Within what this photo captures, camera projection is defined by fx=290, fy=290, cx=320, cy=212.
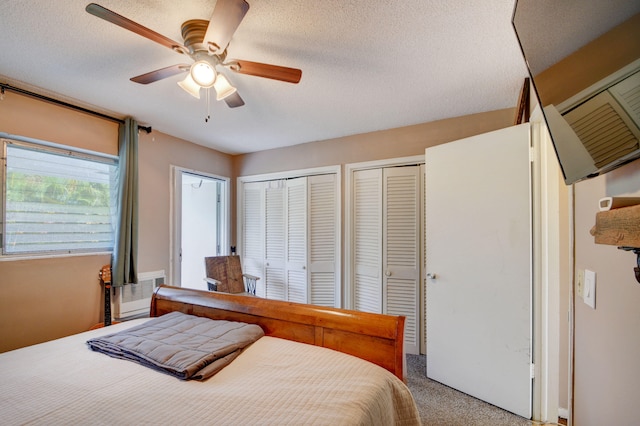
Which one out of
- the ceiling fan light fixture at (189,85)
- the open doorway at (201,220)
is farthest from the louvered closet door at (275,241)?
the ceiling fan light fixture at (189,85)

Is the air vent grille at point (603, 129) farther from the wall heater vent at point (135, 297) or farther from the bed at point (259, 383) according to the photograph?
the wall heater vent at point (135, 297)

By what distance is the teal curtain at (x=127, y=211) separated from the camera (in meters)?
2.65

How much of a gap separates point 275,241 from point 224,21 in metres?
2.81

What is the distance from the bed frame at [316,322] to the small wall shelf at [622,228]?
902 mm

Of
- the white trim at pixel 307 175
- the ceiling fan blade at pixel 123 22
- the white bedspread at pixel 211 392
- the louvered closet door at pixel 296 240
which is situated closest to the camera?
the white bedspread at pixel 211 392

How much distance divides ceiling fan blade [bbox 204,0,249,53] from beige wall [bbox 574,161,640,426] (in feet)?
4.62

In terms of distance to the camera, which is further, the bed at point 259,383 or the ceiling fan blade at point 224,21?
the ceiling fan blade at point 224,21

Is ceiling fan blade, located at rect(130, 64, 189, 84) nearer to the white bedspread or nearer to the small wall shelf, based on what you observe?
the white bedspread

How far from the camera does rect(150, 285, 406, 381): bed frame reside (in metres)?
1.40

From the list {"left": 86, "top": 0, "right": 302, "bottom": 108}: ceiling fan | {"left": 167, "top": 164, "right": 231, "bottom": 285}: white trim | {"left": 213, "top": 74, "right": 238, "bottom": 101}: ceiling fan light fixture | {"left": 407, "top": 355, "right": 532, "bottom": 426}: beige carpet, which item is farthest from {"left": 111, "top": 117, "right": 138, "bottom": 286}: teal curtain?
{"left": 407, "top": 355, "right": 532, "bottom": 426}: beige carpet

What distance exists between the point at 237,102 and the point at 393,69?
1071mm

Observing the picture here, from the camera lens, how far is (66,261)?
241 centimetres

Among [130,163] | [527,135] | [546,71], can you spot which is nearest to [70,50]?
[130,163]

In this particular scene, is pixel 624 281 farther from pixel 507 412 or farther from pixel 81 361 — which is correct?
pixel 81 361
